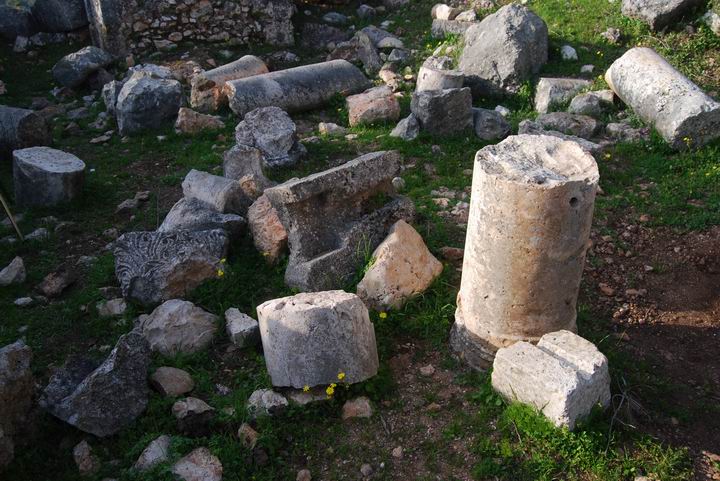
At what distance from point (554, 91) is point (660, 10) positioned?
2.47 meters

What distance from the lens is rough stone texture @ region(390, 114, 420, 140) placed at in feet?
28.9

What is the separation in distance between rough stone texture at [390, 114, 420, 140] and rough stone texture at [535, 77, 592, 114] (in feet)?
5.92

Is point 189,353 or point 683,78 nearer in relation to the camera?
point 189,353

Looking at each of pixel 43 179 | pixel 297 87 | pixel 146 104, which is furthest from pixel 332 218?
pixel 146 104

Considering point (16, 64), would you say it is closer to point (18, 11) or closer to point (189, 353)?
point (18, 11)

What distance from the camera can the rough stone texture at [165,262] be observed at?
6105mm

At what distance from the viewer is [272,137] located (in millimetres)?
8492

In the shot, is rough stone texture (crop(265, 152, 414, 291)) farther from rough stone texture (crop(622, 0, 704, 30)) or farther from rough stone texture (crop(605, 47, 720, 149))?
rough stone texture (crop(622, 0, 704, 30))

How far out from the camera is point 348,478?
182 inches

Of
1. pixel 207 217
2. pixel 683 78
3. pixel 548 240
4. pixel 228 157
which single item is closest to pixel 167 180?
pixel 228 157

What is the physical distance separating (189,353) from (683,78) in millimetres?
6782

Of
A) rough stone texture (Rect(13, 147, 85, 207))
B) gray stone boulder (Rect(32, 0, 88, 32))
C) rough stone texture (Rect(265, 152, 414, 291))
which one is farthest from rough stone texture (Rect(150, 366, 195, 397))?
gray stone boulder (Rect(32, 0, 88, 32))

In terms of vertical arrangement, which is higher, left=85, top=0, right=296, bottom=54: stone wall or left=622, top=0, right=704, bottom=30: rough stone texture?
left=622, top=0, right=704, bottom=30: rough stone texture

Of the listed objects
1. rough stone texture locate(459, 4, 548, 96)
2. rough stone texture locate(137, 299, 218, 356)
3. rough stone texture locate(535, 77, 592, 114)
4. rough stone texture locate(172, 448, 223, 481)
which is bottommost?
rough stone texture locate(172, 448, 223, 481)
